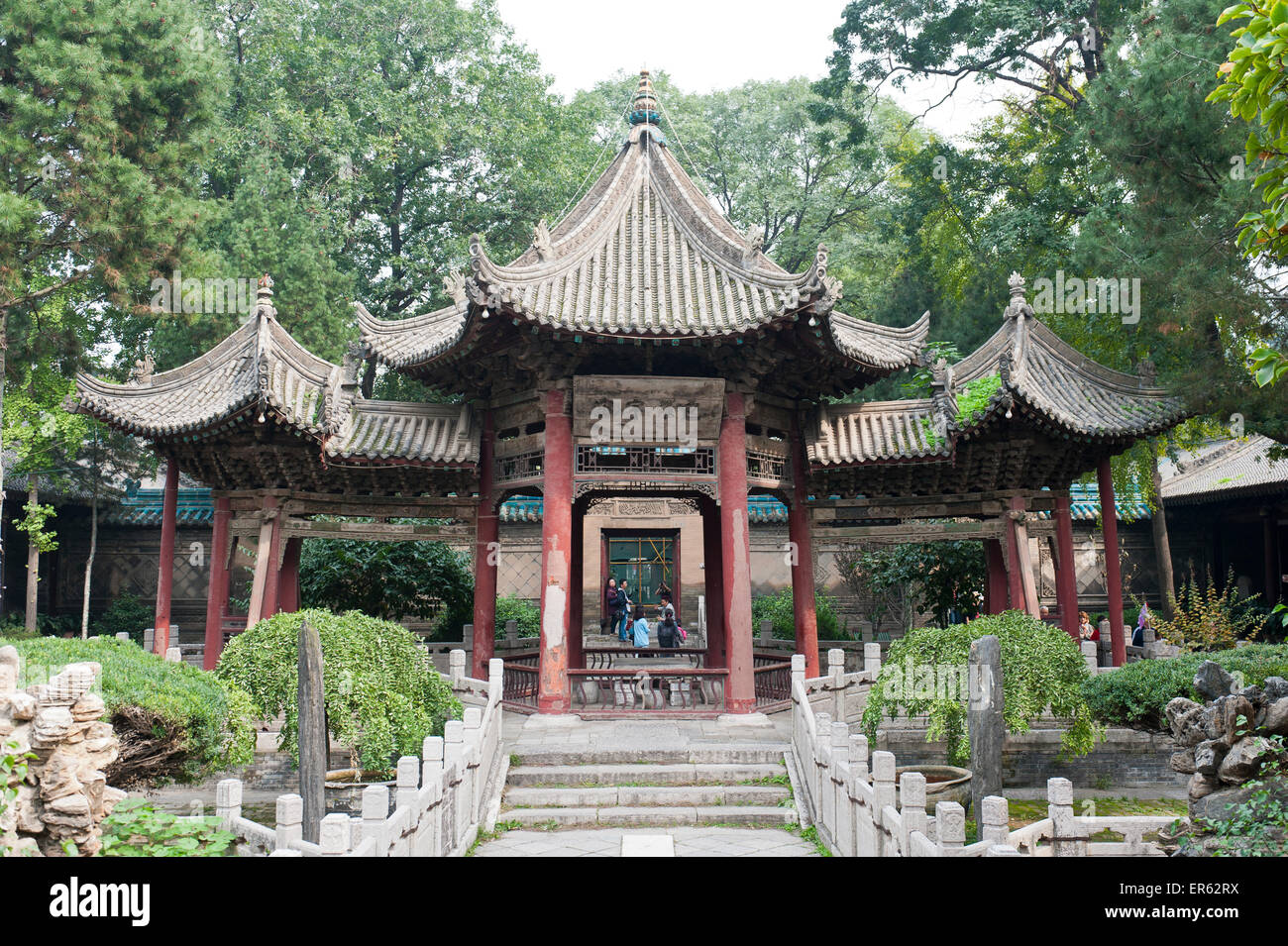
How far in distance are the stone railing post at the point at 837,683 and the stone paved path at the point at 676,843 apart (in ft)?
9.80

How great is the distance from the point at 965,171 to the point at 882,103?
1735 centimetres

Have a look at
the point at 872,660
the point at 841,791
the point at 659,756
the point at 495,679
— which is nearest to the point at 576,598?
the point at 495,679

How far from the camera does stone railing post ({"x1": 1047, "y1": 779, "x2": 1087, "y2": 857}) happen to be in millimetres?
7906

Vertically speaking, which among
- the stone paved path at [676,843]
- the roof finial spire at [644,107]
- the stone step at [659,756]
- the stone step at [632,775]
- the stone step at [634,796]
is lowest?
the stone paved path at [676,843]

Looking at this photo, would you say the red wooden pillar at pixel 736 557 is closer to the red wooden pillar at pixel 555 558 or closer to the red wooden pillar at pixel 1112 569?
the red wooden pillar at pixel 555 558

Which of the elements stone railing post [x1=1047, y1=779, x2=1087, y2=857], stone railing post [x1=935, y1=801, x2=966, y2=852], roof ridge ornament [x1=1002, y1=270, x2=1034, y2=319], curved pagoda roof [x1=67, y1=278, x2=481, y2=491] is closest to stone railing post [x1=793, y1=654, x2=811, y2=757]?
stone railing post [x1=1047, y1=779, x2=1087, y2=857]

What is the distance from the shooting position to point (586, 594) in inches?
953

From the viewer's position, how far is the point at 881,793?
23.7 feet

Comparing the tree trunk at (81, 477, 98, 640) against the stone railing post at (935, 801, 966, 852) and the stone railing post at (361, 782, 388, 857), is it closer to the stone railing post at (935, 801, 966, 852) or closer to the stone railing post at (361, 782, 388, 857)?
the stone railing post at (361, 782, 388, 857)

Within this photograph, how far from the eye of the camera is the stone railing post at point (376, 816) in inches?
243

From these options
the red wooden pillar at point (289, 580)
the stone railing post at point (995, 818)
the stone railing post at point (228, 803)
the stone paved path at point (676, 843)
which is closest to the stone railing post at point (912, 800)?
the stone railing post at point (995, 818)

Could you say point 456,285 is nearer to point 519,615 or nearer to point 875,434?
point 875,434

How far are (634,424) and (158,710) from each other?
249 inches
